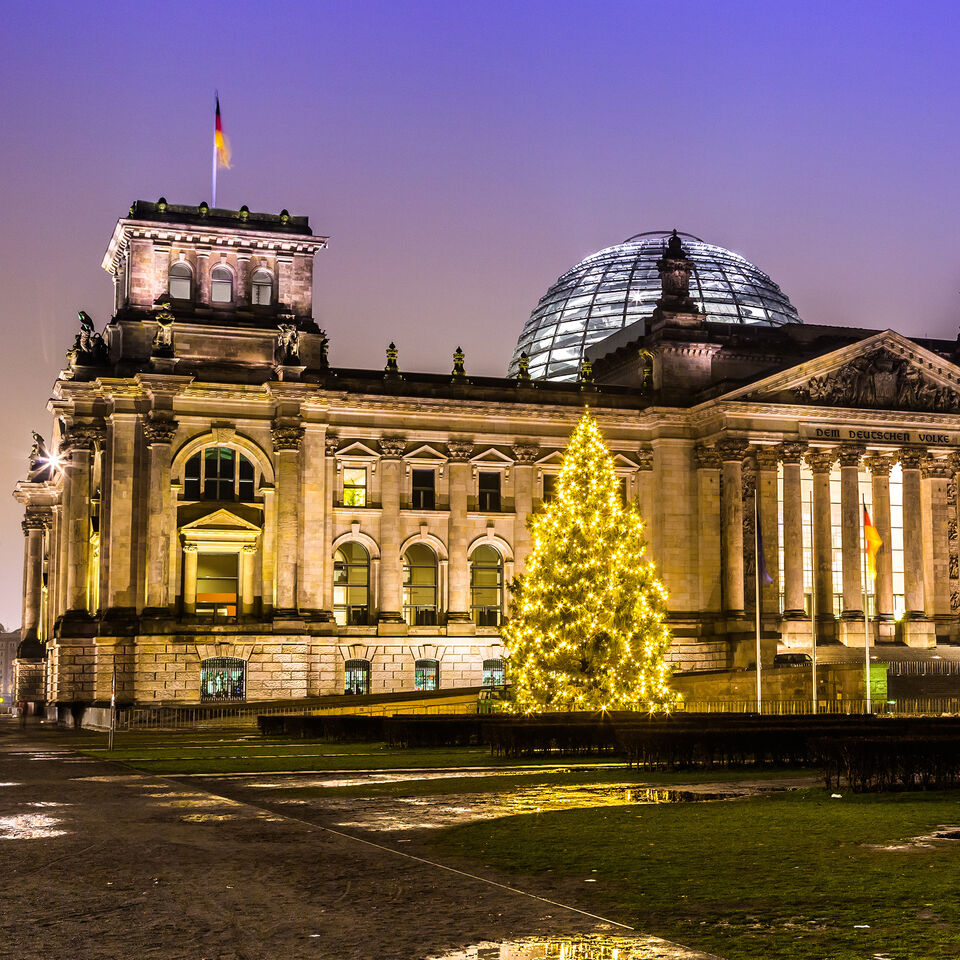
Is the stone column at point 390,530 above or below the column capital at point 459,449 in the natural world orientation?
→ below

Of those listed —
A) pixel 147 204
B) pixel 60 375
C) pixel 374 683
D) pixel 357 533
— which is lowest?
pixel 374 683

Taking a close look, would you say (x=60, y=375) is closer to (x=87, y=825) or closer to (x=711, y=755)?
(x=711, y=755)

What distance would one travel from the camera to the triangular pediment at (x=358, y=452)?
3187 inches

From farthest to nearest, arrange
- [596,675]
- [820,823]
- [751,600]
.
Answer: [751,600] < [596,675] < [820,823]

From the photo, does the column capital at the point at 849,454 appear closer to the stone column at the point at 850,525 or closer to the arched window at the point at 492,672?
the stone column at the point at 850,525

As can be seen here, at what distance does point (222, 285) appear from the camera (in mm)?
79688

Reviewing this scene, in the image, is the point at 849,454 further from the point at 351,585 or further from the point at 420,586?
the point at 351,585

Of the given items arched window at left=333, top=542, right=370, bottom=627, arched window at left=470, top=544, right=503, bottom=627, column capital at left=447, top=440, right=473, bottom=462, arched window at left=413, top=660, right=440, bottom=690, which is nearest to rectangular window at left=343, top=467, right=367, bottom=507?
arched window at left=333, top=542, right=370, bottom=627

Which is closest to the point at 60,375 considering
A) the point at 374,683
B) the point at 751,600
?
the point at 374,683

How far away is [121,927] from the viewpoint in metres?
14.8

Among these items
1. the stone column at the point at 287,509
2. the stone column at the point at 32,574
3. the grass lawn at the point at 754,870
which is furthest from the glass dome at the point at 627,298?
the grass lawn at the point at 754,870

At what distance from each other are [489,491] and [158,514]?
20.3 metres

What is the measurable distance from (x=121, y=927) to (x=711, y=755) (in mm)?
23322

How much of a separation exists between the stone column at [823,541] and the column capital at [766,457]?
2.24m
